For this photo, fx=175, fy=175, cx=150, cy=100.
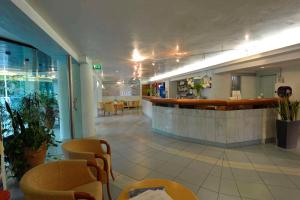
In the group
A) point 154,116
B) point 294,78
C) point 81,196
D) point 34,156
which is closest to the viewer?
point 81,196

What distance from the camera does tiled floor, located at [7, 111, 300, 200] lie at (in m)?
2.59

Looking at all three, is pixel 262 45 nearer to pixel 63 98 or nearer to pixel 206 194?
pixel 206 194

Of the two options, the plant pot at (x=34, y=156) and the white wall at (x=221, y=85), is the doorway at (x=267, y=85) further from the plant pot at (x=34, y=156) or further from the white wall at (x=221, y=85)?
the plant pot at (x=34, y=156)

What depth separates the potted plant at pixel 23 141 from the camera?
2.78m

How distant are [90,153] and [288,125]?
181 inches

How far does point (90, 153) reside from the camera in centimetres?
242

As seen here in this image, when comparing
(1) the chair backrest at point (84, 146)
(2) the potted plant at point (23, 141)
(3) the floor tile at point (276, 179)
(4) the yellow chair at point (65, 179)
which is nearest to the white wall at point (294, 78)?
(3) the floor tile at point (276, 179)

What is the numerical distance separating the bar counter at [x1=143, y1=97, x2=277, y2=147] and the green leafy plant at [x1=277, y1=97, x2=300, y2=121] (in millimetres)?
408

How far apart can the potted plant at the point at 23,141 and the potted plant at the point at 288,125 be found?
17.4 feet

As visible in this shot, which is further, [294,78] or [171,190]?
[294,78]

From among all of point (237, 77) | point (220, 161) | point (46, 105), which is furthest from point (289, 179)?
point (237, 77)

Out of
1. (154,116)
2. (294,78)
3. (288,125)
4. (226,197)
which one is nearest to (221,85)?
(294,78)

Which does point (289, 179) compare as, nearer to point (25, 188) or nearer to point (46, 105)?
point (25, 188)

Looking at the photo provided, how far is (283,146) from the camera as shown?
436 cm
